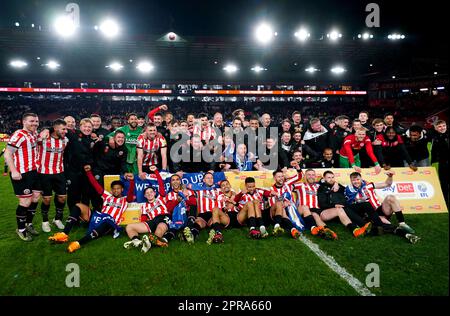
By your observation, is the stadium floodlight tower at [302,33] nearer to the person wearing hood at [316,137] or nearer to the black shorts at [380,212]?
the person wearing hood at [316,137]

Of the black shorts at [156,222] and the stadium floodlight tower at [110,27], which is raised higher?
the stadium floodlight tower at [110,27]

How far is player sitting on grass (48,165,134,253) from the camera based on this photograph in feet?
14.2

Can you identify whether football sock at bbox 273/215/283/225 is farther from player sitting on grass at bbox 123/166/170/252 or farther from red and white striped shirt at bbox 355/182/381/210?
player sitting on grass at bbox 123/166/170/252

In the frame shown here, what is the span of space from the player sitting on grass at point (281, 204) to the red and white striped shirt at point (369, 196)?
3.85ft

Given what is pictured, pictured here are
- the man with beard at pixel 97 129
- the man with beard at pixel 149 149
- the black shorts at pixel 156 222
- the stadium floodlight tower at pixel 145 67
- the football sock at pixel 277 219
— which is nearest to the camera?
the black shorts at pixel 156 222

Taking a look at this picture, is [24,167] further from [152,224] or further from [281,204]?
[281,204]

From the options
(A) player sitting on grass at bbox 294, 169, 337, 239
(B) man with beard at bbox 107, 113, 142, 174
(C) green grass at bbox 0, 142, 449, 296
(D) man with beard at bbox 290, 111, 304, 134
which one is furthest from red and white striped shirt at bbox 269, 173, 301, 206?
(B) man with beard at bbox 107, 113, 142, 174

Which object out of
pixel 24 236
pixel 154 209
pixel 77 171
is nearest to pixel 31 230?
pixel 24 236

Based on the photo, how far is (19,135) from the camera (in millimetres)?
4477

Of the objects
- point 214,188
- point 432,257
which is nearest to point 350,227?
point 432,257

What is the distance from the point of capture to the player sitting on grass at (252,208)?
447 cm

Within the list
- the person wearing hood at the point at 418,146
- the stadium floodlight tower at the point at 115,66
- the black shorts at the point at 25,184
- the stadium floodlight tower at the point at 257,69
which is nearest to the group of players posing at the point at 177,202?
the black shorts at the point at 25,184

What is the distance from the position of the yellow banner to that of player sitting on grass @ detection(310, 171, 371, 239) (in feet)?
1.33

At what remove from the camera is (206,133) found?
6.51 meters
